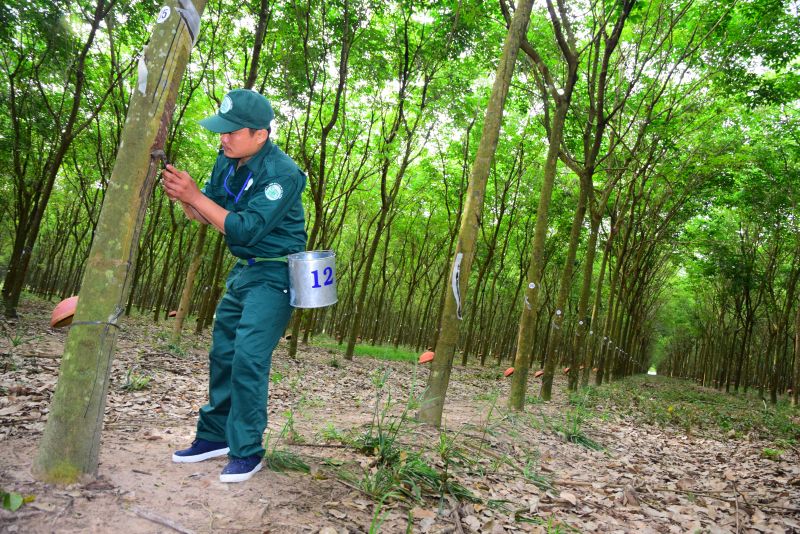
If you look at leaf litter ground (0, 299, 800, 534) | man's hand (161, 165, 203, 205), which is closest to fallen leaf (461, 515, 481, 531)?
leaf litter ground (0, 299, 800, 534)

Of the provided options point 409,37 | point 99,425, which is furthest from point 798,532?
point 409,37

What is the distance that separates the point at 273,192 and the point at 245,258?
0.51m

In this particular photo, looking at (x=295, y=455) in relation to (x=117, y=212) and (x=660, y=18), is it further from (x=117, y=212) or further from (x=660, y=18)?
(x=660, y=18)

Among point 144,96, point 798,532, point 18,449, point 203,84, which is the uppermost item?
point 203,84

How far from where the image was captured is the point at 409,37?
1102 centimetres

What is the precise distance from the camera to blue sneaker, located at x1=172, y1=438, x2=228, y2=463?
9.39 ft

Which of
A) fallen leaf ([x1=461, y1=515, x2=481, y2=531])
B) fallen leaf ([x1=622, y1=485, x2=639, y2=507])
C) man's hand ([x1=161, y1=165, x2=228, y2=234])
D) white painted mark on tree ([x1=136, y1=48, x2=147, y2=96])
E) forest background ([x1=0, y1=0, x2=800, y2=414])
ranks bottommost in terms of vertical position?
fallen leaf ([x1=461, y1=515, x2=481, y2=531])

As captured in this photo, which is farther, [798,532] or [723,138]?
[723,138]

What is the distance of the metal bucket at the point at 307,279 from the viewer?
2.74 m

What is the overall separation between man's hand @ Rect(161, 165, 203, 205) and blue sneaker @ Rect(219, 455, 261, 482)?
1.45 m

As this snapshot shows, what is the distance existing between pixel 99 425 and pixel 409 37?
10.7 meters

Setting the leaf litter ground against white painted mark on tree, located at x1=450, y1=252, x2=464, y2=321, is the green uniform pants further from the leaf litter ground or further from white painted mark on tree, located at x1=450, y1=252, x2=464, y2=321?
white painted mark on tree, located at x1=450, y1=252, x2=464, y2=321

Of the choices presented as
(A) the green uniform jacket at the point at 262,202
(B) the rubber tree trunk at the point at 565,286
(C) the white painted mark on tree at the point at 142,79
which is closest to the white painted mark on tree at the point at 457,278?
(A) the green uniform jacket at the point at 262,202

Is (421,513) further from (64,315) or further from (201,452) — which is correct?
(64,315)
